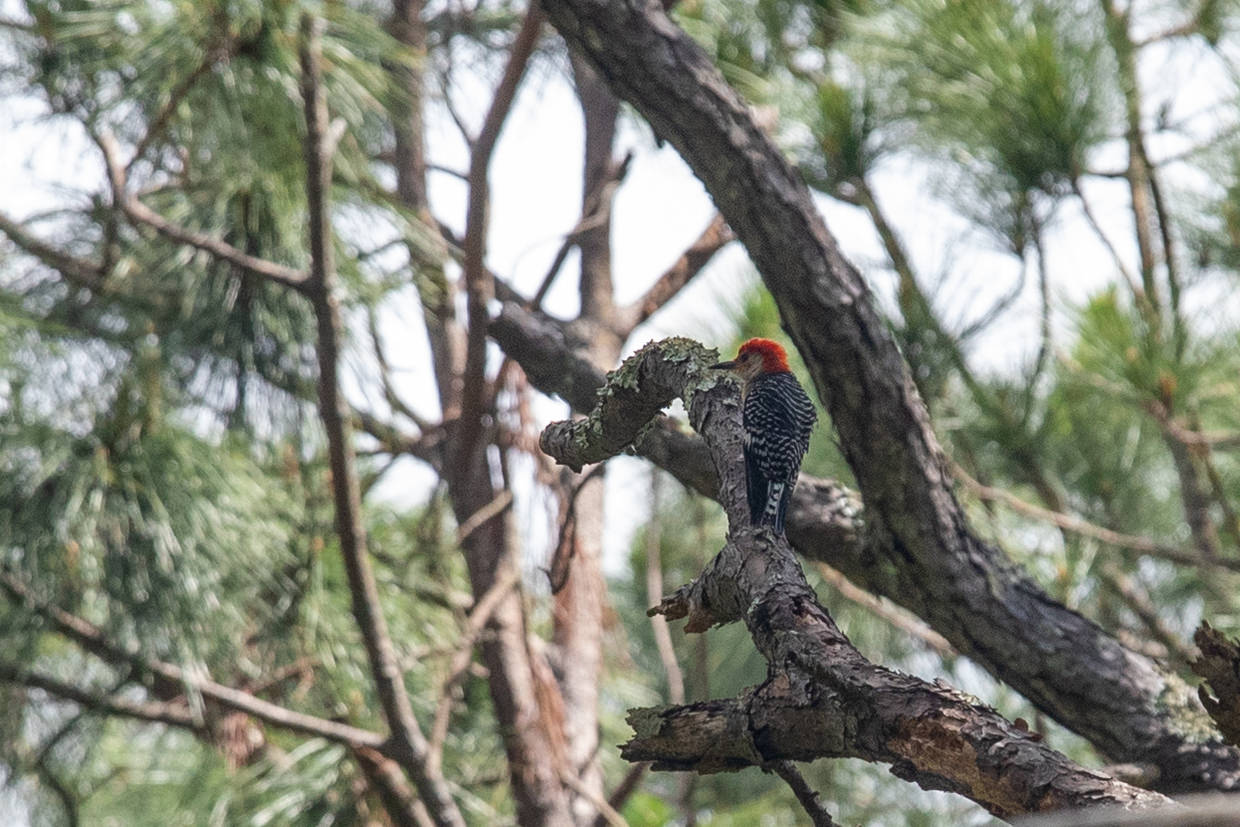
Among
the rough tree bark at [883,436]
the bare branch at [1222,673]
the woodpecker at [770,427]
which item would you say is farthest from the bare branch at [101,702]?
the bare branch at [1222,673]

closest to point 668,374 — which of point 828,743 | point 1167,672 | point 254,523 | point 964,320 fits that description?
point 828,743

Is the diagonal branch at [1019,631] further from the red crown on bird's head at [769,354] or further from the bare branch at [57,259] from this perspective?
the bare branch at [57,259]

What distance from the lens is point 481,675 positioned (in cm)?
375

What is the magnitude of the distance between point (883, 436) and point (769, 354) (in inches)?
19.5

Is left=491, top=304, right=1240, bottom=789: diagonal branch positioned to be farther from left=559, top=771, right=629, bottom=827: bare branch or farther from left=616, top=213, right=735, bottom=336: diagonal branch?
left=559, top=771, right=629, bottom=827: bare branch

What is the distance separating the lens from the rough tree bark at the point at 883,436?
2.19 m

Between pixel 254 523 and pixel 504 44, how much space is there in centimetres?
225

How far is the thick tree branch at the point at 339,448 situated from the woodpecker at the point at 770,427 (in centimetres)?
83

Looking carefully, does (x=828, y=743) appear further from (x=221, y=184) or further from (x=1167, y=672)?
(x=221, y=184)

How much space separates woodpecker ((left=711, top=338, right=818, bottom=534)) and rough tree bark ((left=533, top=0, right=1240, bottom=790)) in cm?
10

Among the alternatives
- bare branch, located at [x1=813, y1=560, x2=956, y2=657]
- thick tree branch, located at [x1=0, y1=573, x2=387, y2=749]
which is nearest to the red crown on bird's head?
bare branch, located at [x1=813, y1=560, x2=956, y2=657]

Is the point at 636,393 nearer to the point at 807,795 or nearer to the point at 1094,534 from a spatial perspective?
the point at 807,795

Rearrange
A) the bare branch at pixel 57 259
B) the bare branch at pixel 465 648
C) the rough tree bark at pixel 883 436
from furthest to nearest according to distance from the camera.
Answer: the bare branch at pixel 57 259 → the bare branch at pixel 465 648 → the rough tree bark at pixel 883 436

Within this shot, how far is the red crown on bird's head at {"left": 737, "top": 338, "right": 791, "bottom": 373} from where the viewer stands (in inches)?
103
